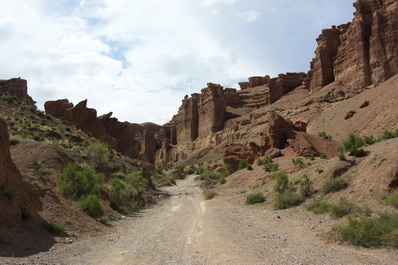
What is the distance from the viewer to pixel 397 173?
464 inches

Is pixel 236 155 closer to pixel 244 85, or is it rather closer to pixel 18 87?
pixel 18 87

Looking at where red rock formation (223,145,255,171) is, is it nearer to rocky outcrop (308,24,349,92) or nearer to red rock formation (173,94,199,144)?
rocky outcrop (308,24,349,92)

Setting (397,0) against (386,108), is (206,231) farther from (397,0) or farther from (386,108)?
(397,0)

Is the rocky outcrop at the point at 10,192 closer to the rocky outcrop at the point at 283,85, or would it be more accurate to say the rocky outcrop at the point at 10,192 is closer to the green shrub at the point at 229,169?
the green shrub at the point at 229,169

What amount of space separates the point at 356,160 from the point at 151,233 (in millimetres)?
11094

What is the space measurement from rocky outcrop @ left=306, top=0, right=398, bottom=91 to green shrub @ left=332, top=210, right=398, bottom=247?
51347mm

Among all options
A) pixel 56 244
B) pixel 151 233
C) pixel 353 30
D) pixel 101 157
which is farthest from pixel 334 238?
pixel 353 30

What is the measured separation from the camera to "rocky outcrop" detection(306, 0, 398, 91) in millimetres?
52750

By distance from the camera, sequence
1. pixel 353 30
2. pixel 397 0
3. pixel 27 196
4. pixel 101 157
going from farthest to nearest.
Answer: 1. pixel 353 30
2. pixel 397 0
3. pixel 101 157
4. pixel 27 196

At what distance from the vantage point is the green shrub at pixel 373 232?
7758mm

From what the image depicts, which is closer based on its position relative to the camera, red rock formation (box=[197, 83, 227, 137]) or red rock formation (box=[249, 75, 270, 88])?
red rock formation (box=[197, 83, 227, 137])

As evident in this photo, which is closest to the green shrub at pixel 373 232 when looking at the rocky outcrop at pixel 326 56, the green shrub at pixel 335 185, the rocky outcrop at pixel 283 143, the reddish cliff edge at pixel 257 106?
the green shrub at pixel 335 185

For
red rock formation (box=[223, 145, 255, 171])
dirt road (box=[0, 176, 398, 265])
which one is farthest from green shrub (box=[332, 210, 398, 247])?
red rock formation (box=[223, 145, 255, 171])

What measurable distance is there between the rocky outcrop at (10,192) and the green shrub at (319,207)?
1076 cm
